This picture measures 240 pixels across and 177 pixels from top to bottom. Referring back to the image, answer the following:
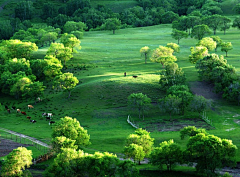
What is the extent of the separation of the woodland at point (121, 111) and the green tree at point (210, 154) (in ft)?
0.64

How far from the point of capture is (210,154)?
235 feet

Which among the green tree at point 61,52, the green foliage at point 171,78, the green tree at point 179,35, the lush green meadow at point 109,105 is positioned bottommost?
the lush green meadow at point 109,105

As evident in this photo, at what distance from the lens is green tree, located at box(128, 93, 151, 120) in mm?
111562

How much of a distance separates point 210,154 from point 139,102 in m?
42.3

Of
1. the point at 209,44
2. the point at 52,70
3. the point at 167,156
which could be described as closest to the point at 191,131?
the point at 167,156

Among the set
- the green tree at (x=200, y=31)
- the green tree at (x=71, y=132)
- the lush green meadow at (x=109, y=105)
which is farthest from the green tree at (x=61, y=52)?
the green tree at (x=71, y=132)

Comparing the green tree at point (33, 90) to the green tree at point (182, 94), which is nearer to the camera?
the green tree at point (182, 94)

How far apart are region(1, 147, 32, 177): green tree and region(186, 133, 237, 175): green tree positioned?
105ft

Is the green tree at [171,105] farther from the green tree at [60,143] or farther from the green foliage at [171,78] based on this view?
the green tree at [60,143]

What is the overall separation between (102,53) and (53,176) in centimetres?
11899

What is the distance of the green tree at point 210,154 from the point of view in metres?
71.4

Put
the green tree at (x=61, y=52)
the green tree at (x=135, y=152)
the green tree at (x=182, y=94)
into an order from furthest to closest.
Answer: the green tree at (x=61, y=52) → the green tree at (x=182, y=94) → the green tree at (x=135, y=152)

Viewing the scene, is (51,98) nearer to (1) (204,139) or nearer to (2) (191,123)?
(2) (191,123)

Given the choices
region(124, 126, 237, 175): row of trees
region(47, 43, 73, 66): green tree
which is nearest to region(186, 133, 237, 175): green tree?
region(124, 126, 237, 175): row of trees
